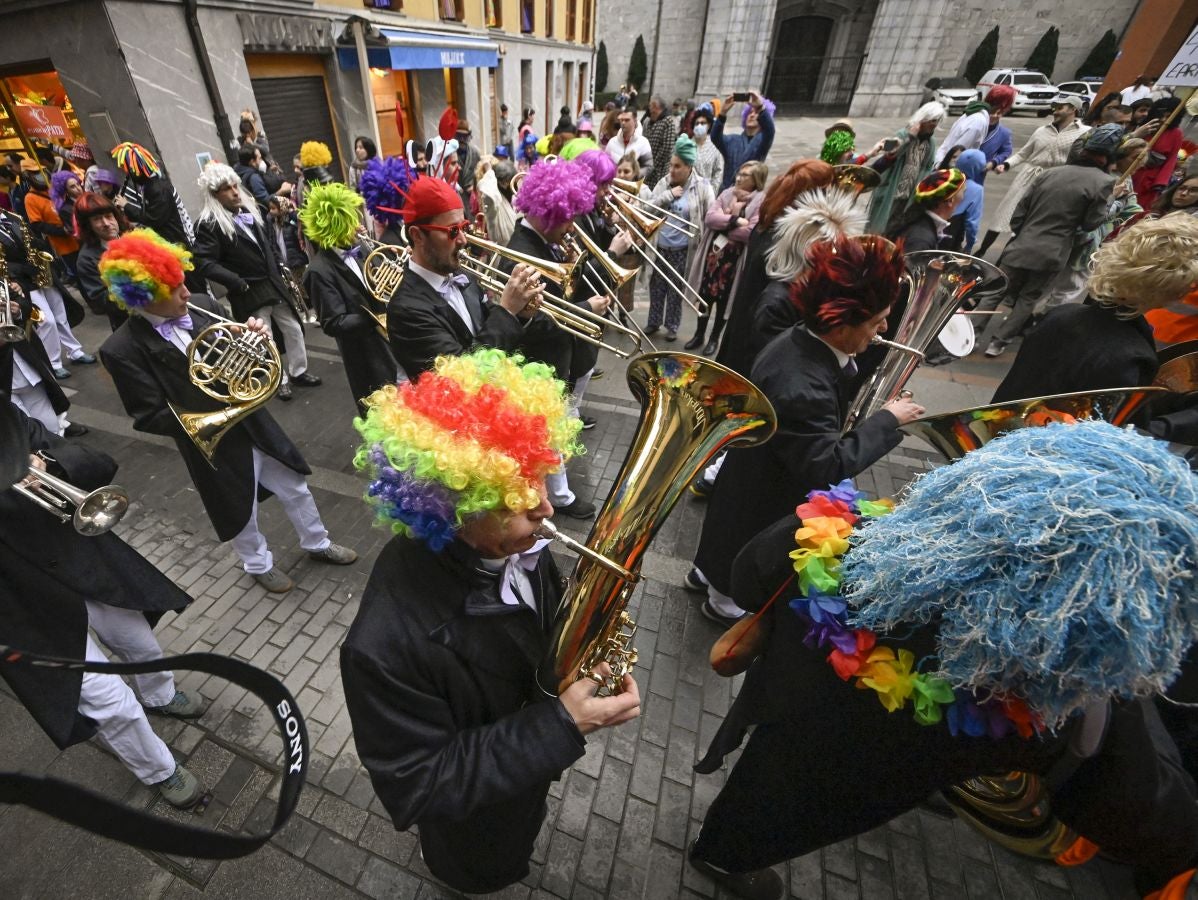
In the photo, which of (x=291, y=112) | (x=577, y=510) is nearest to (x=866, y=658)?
(x=577, y=510)

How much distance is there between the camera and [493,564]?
157 cm

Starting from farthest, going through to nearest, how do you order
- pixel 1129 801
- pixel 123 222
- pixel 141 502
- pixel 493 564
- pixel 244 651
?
1. pixel 123 222
2. pixel 141 502
3. pixel 244 651
4. pixel 493 564
5. pixel 1129 801

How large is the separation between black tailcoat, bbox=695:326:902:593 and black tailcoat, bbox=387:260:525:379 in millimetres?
1463

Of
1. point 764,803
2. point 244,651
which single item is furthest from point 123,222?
point 764,803

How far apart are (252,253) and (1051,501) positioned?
255 inches

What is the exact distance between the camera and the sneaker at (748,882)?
229 cm

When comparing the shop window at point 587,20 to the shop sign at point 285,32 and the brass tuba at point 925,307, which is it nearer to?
the shop sign at point 285,32


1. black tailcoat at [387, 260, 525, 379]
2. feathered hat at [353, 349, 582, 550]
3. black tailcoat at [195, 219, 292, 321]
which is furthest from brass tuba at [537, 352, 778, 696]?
black tailcoat at [195, 219, 292, 321]

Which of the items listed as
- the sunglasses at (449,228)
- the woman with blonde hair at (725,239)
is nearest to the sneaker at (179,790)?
the sunglasses at (449,228)

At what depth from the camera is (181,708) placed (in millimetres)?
2873

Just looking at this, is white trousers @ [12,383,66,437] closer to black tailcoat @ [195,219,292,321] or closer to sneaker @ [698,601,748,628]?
black tailcoat @ [195,219,292,321]

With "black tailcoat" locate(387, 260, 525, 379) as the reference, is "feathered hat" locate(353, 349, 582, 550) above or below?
above

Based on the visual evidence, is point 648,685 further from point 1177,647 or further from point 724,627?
Answer: point 1177,647

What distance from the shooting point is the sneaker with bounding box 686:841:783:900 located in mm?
2291
